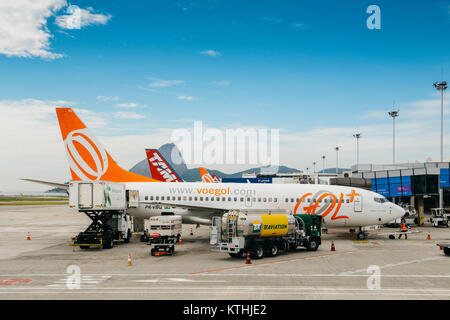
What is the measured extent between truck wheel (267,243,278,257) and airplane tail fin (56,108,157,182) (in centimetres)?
1690

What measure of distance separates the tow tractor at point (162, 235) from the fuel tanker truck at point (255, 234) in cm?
293

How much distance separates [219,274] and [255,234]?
5173 millimetres

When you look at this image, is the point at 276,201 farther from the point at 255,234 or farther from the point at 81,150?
the point at 81,150

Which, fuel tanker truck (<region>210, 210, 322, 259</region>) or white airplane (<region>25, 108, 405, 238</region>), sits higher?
white airplane (<region>25, 108, 405, 238</region>)

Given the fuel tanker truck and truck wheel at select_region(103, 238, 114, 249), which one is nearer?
the fuel tanker truck

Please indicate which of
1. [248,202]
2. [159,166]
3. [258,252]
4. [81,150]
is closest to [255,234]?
[258,252]

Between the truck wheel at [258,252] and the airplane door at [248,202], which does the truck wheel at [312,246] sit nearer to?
the truck wheel at [258,252]

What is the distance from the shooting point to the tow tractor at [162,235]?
84.0ft

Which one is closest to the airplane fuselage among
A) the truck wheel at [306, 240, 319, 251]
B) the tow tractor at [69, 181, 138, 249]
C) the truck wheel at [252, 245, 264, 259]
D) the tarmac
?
the tow tractor at [69, 181, 138, 249]

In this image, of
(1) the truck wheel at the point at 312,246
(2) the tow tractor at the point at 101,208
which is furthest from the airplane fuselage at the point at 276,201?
(1) the truck wheel at the point at 312,246

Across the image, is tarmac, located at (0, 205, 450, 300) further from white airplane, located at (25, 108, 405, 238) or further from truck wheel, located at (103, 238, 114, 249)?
white airplane, located at (25, 108, 405, 238)

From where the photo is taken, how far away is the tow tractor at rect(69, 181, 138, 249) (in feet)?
90.7
